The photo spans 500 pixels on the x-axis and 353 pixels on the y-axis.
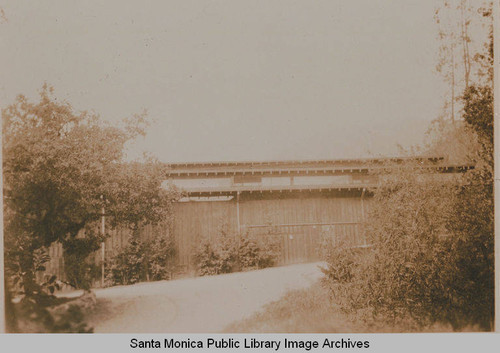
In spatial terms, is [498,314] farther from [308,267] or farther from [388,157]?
[308,267]

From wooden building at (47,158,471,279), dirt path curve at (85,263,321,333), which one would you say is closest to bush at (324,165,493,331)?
dirt path curve at (85,263,321,333)

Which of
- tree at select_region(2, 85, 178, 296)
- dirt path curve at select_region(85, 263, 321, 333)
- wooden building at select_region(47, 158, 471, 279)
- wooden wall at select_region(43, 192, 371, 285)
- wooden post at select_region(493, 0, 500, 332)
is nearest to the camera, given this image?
wooden post at select_region(493, 0, 500, 332)

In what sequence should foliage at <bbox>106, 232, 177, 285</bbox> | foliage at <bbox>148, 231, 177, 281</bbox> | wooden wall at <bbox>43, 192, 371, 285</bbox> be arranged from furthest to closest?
1. foliage at <bbox>148, 231, 177, 281</bbox>
2. wooden wall at <bbox>43, 192, 371, 285</bbox>
3. foliage at <bbox>106, 232, 177, 285</bbox>

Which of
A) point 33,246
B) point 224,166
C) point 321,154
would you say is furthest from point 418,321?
point 33,246

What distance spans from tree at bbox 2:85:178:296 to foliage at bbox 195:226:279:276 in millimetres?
3863

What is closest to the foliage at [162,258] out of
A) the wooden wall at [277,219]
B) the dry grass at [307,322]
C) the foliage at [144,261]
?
the foliage at [144,261]

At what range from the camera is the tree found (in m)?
7.09

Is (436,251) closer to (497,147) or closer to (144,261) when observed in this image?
(497,147)

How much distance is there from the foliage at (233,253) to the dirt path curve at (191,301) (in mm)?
612

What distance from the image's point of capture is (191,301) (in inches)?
341

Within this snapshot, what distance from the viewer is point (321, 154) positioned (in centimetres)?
1085

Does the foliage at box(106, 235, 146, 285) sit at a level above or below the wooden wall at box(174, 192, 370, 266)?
below

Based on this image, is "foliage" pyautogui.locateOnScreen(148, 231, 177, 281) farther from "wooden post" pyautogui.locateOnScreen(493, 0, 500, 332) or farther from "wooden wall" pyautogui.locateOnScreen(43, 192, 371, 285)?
"wooden post" pyautogui.locateOnScreen(493, 0, 500, 332)
